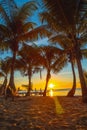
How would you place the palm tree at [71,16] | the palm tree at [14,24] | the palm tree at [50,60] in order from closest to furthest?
the palm tree at [71,16]
the palm tree at [14,24]
the palm tree at [50,60]

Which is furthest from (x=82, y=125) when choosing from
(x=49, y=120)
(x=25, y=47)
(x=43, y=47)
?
(x=43, y=47)

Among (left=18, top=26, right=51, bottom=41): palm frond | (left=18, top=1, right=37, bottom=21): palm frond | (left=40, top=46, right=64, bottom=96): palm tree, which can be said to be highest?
(left=18, top=1, right=37, bottom=21): palm frond

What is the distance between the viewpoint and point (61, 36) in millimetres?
15352

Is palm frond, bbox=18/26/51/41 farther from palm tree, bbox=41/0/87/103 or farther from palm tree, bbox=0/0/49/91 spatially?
palm tree, bbox=41/0/87/103

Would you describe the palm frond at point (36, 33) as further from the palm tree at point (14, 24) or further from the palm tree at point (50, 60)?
the palm tree at point (50, 60)

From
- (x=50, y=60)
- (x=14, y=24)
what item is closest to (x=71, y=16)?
(x=14, y=24)

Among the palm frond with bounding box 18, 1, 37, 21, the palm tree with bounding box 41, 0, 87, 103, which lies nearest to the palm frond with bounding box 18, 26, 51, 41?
the palm frond with bounding box 18, 1, 37, 21

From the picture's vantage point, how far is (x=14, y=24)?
54.4 ft

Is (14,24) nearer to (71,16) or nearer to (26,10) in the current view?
(26,10)

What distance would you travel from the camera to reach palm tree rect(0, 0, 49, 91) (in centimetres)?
1633

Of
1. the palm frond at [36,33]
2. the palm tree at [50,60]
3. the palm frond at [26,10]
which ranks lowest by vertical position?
the palm tree at [50,60]

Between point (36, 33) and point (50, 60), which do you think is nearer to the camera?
point (36, 33)

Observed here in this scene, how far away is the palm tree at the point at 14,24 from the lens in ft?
53.6

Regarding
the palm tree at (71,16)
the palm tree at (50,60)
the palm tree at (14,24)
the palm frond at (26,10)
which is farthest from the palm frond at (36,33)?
the palm tree at (71,16)
